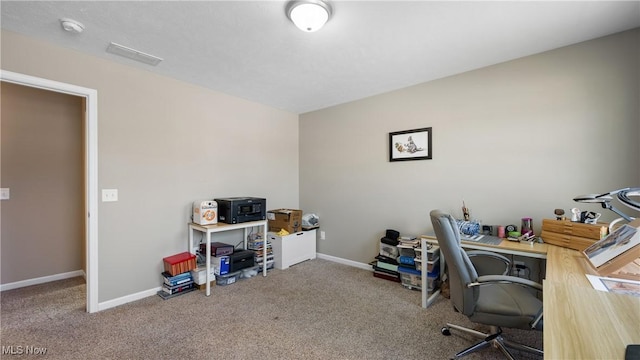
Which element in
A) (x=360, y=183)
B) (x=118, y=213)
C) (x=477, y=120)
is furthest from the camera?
(x=360, y=183)

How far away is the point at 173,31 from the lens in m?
2.04

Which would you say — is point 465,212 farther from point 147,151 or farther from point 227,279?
point 147,151

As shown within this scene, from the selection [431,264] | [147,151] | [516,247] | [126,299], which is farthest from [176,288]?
[516,247]

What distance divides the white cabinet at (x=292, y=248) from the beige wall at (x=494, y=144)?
29 cm

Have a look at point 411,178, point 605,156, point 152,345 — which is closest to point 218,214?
point 152,345

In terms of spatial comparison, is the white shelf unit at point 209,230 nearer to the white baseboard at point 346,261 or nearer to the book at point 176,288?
the book at point 176,288

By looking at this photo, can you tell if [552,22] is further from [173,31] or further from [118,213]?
[118,213]

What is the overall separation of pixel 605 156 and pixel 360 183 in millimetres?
2358

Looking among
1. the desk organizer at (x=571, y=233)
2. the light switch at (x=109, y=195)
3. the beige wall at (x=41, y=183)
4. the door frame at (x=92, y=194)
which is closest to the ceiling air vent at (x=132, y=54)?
the door frame at (x=92, y=194)

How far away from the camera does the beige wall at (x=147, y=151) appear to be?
2.38 m

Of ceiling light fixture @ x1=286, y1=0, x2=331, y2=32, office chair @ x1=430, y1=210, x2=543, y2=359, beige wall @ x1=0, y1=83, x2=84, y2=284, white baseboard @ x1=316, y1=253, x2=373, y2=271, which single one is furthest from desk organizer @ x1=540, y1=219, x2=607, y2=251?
beige wall @ x1=0, y1=83, x2=84, y2=284

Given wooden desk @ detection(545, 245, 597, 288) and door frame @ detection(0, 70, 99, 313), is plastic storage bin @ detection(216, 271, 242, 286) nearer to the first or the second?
door frame @ detection(0, 70, 99, 313)

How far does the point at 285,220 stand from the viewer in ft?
12.1

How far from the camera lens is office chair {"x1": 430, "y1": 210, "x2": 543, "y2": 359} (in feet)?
5.04
